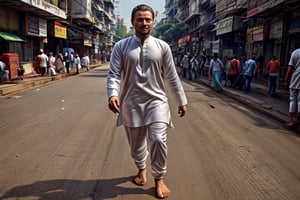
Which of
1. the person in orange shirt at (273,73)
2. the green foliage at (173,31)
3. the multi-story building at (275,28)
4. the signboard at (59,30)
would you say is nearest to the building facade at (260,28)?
the multi-story building at (275,28)

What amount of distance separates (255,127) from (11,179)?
5.21 metres

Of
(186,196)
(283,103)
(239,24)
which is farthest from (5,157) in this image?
(239,24)

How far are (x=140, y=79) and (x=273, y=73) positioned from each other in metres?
10.0

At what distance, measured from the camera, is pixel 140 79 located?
3221 mm

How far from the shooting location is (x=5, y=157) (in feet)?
14.8

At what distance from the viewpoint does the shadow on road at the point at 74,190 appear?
326cm

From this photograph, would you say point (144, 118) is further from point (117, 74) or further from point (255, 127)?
point (255, 127)

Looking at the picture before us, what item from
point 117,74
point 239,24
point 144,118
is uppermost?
point 239,24

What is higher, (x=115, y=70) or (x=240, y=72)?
(x=115, y=70)

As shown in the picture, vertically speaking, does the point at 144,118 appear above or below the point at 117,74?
below

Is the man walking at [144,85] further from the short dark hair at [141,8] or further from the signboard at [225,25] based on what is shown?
the signboard at [225,25]

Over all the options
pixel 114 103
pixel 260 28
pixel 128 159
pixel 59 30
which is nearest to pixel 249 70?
pixel 260 28

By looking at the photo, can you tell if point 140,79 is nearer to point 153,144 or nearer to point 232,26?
point 153,144

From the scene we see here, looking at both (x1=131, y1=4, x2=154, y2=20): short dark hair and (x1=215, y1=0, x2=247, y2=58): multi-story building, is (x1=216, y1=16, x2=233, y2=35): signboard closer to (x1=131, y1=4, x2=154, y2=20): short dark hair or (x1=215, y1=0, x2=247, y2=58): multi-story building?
(x1=215, y1=0, x2=247, y2=58): multi-story building
